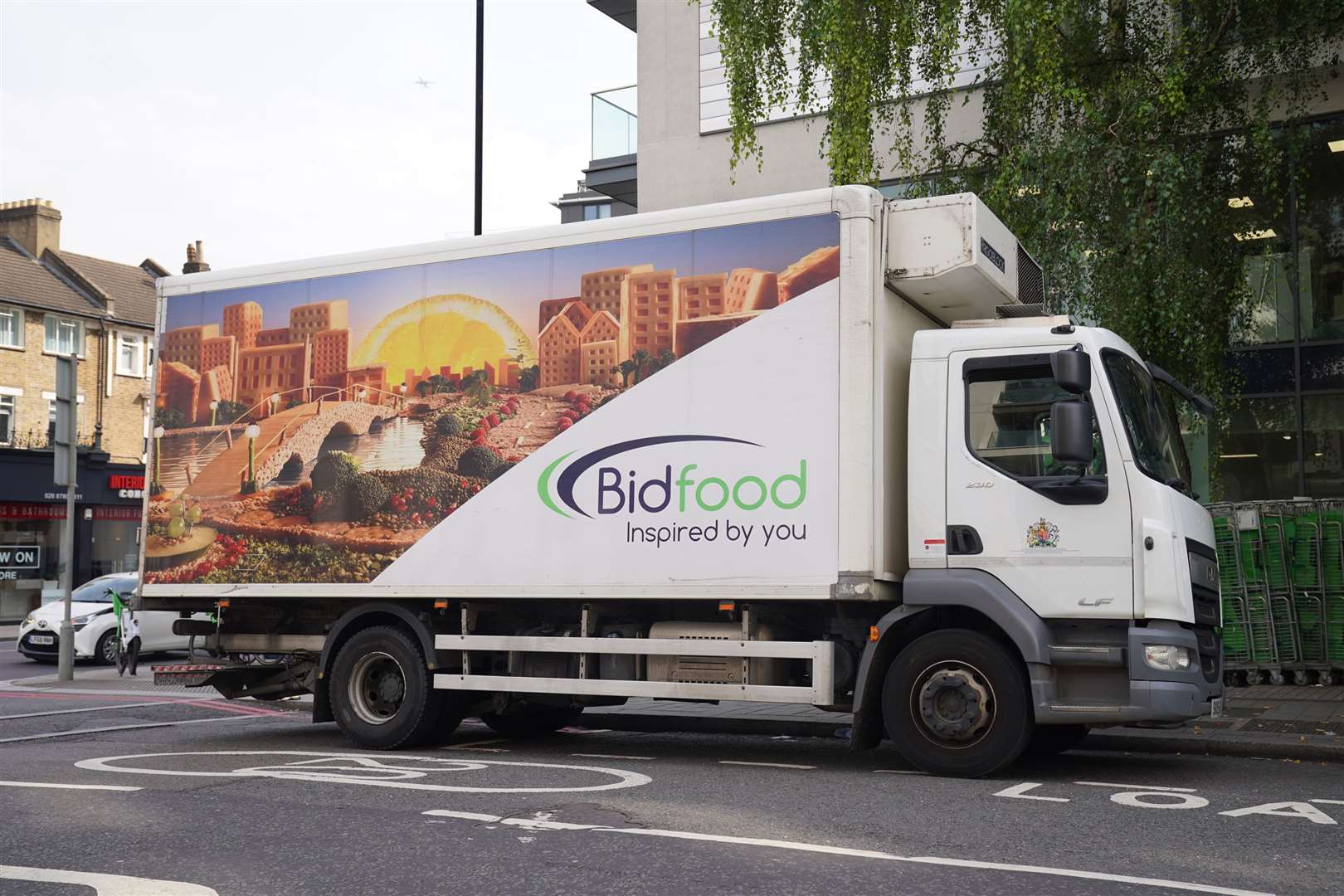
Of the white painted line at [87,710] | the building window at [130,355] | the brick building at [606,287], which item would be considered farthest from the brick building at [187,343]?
the building window at [130,355]

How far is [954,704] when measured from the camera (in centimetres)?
856

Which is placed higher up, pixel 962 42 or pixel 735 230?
pixel 962 42

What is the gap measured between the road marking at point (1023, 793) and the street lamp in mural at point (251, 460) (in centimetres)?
599

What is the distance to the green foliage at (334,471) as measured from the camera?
401 inches

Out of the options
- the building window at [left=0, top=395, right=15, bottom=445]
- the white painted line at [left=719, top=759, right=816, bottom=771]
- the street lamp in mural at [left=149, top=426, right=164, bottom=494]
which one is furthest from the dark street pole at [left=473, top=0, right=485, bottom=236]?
the building window at [left=0, top=395, right=15, bottom=445]

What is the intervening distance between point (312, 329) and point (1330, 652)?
10.5 meters

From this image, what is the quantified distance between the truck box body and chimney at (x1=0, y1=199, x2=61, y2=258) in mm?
37585

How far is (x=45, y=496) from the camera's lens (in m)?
39.3

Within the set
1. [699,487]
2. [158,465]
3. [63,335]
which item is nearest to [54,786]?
[158,465]

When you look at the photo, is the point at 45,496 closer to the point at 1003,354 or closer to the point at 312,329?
the point at 312,329

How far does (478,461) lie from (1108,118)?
690 centimetres

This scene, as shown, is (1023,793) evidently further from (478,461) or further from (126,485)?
(126,485)

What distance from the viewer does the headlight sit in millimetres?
8078

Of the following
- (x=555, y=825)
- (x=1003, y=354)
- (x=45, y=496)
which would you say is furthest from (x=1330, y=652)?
(x=45, y=496)
